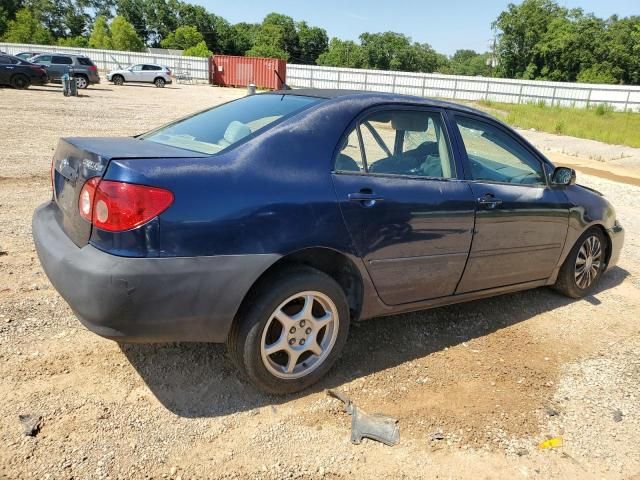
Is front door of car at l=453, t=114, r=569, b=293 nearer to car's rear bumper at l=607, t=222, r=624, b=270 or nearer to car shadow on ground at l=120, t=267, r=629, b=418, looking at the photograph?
car shadow on ground at l=120, t=267, r=629, b=418

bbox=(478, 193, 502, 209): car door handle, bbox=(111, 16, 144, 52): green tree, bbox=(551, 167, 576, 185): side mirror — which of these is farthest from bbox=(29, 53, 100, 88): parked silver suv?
bbox=(111, 16, 144, 52): green tree

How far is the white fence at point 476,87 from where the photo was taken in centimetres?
3906

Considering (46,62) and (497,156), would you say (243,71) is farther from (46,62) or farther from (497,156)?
(497,156)

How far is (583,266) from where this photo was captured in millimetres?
4652

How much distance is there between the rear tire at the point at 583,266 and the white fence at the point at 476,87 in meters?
37.1

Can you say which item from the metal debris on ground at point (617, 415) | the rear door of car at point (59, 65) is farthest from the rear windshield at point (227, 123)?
the rear door of car at point (59, 65)

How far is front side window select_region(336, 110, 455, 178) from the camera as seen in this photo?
11.0 feet

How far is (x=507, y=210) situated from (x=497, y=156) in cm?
59

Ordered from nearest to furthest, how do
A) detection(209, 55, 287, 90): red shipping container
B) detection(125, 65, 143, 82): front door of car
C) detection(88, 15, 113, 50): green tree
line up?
detection(125, 65, 143, 82): front door of car → detection(209, 55, 287, 90): red shipping container → detection(88, 15, 113, 50): green tree

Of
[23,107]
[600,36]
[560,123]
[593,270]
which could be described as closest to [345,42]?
[600,36]

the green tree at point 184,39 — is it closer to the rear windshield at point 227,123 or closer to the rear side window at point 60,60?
the rear side window at point 60,60

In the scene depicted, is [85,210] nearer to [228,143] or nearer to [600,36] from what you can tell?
[228,143]

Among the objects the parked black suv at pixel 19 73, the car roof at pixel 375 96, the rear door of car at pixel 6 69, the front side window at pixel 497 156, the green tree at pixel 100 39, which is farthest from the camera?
the green tree at pixel 100 39

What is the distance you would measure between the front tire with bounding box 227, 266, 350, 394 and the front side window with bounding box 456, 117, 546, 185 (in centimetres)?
155
